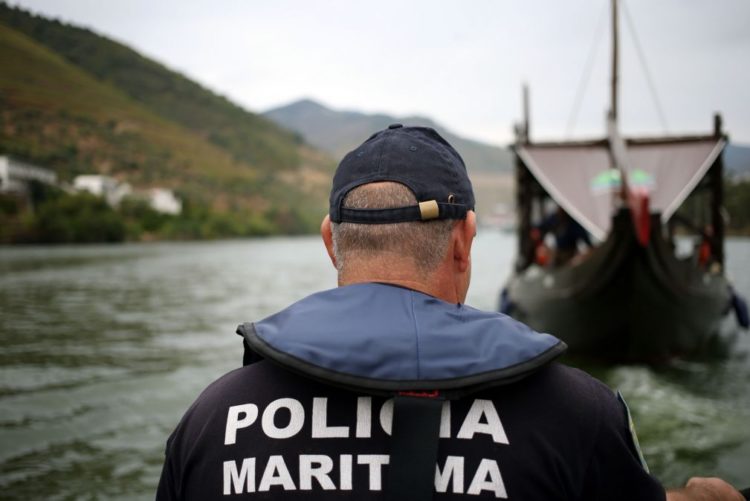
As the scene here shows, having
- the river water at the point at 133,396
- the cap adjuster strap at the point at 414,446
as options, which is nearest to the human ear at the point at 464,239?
the cap adjuster strap at the point at 414,446

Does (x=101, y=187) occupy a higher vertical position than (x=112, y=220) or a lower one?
higher

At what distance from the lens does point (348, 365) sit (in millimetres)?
1187

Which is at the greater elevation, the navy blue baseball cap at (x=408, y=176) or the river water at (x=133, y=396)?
the navy blue baseball cap at (x=408, y=176)

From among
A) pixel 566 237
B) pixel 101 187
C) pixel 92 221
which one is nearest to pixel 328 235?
pixel 566 237

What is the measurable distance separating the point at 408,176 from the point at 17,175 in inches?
3218

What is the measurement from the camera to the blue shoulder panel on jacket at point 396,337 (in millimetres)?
1173

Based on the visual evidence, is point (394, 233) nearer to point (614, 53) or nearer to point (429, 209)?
point (429, 209)

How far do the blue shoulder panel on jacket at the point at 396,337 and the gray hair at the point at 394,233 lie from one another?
117 millimetres

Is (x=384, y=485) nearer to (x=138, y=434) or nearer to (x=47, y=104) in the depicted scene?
(x=138, y=434)

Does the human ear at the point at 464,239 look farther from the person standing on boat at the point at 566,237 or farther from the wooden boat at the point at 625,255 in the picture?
the person standing on boat at the point at 566,237

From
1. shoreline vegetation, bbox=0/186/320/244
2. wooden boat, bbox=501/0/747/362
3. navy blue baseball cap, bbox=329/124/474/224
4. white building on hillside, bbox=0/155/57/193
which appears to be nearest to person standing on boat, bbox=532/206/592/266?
wooden boat, bbox=501/0/747/362

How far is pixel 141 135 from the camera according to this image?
13038 centimetres

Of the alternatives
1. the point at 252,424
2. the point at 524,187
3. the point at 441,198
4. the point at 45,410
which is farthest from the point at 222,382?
the point at 524,187

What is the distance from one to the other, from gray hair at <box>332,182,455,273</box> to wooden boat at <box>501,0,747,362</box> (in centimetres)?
782
